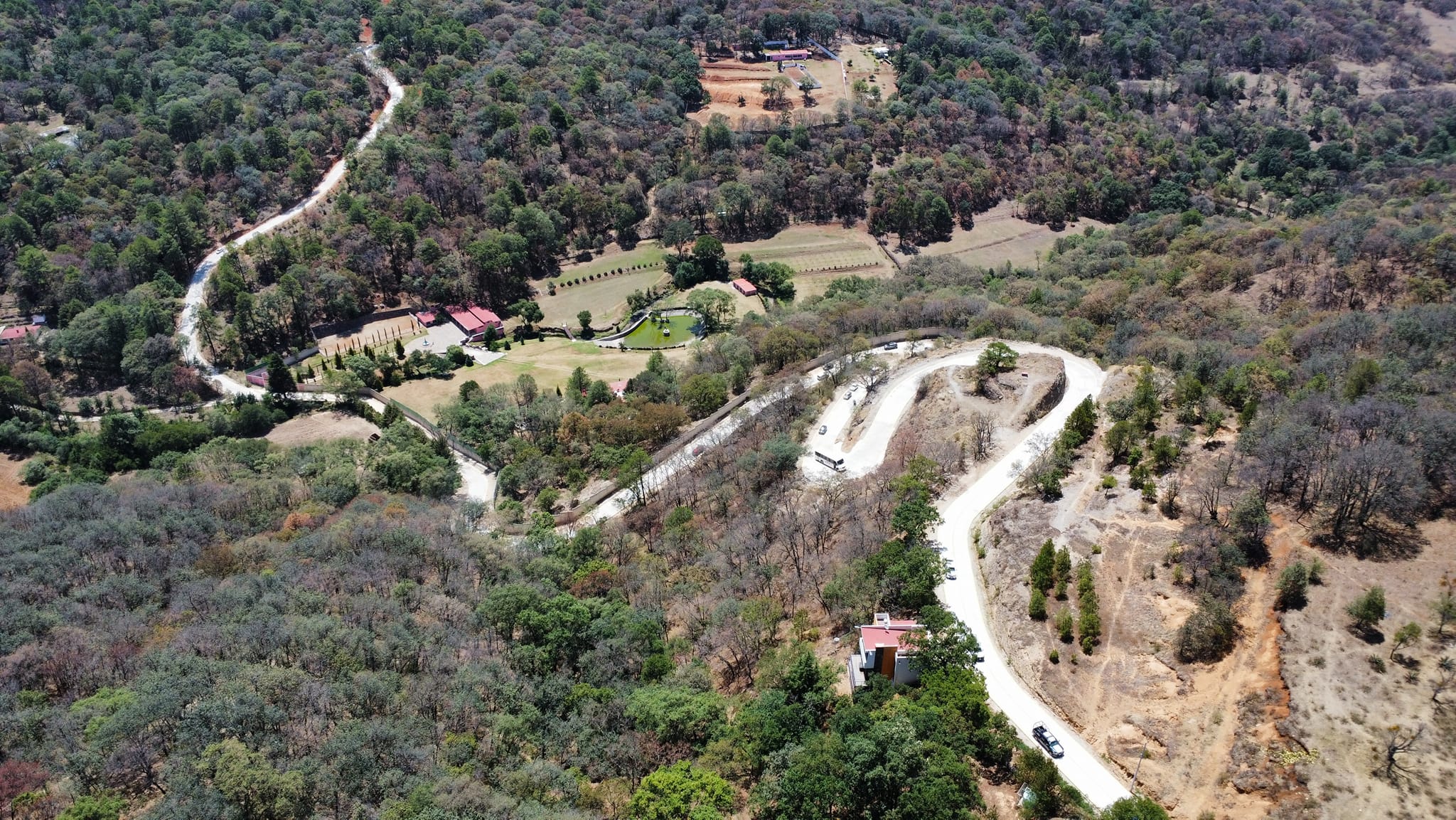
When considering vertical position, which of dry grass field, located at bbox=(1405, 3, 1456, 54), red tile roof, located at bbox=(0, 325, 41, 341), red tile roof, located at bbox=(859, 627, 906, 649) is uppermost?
dry grass field, located at bbox=(1405, 3, 1456, 54)

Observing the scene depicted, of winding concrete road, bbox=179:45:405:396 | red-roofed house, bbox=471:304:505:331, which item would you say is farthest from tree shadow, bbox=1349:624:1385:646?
winding concrete road, bbox=179:45:405:396

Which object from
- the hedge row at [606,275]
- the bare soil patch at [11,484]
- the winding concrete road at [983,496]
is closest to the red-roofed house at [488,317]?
the hedge row at [606,275]

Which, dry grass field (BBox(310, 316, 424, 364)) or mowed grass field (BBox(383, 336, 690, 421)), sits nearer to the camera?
mowed grass field (BBox(383, 336, 690, 421))

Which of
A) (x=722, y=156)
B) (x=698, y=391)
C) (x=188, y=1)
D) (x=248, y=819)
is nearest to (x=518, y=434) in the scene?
(x=698, y=391)

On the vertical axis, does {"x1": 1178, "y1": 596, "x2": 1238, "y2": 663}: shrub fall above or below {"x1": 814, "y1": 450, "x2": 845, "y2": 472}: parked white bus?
above

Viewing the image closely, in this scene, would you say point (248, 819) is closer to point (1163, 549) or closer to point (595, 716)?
point (595, 716)

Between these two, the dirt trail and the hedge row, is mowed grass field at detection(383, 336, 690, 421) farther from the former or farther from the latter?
the dirt trail

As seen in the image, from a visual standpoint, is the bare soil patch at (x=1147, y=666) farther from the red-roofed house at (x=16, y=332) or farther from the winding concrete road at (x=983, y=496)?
the red-roofed house at (x=16, y=332)
